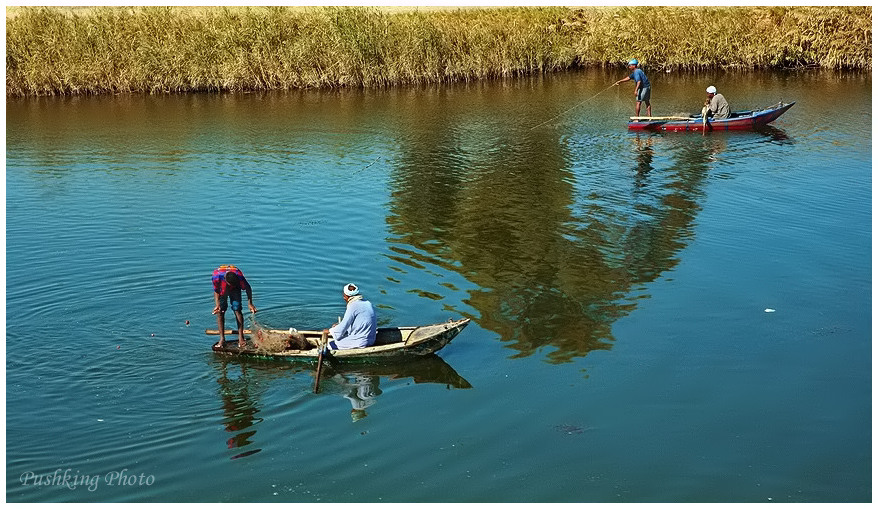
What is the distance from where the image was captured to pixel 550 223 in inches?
733

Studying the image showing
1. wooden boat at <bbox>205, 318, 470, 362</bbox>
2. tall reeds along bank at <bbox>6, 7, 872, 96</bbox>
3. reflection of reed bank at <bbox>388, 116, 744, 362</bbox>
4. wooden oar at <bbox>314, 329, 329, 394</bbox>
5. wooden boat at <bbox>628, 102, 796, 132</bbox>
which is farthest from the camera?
tall reeds along bank at <bbox>6, 7, 872, 96</bbox>

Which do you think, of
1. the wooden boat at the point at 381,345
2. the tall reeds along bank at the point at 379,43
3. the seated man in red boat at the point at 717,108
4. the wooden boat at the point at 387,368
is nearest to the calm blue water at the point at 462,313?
the wooden boat at the point at 387,368

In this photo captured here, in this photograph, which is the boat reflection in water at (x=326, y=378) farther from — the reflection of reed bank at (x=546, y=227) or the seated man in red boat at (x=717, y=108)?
the seated man in red boat at (x=717, y=108)

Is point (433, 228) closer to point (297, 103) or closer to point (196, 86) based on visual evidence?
point (297, 103)

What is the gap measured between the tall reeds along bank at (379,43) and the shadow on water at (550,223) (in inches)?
426

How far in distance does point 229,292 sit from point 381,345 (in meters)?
2.08

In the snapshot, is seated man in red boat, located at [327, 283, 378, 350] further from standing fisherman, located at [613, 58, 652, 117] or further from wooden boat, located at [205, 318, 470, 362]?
standing fisherman, located at [613, 58, 652, 117]

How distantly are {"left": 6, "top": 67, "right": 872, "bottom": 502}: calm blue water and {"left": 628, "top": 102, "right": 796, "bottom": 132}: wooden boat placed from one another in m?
0.35

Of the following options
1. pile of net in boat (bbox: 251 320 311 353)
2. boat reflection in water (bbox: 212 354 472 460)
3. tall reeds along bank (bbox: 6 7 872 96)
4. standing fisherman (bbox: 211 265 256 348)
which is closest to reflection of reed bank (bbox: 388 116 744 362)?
boat reflection in water (bbox: 212 354 472 460)

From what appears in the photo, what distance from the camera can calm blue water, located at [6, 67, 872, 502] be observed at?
32.3ft

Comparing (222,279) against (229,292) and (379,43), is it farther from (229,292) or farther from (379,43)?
(379,43)

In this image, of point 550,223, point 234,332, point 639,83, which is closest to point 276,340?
point 234,332

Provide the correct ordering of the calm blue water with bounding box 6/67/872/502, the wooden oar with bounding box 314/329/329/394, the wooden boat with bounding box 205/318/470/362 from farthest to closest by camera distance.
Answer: the wooden boat with bounding box 205/318/470/362
the wooden oar with bounding box 314/329/329/394
the calm blue water with bounding box 6/67/872/502

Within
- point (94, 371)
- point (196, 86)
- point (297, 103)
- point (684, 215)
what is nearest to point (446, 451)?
point (94, 371)
